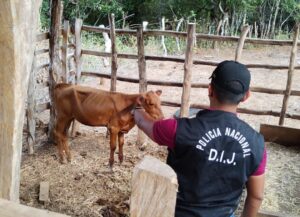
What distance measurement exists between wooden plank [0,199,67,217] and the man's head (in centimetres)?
81

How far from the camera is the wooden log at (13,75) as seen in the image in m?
1.72

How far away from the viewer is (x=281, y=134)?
573 centimetres

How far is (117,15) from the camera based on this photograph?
58.3 ft

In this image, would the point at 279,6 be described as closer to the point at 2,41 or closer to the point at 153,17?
the point at 153,17

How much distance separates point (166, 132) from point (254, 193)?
0.51m

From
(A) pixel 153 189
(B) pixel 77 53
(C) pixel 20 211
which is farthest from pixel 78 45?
(A) pixel 153 189

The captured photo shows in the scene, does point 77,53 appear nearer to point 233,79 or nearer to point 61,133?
point 61,133

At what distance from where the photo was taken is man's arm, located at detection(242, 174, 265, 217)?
175 cm

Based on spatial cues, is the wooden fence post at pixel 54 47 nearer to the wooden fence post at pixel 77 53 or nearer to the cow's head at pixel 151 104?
the wooden fence post at pixel 77 53

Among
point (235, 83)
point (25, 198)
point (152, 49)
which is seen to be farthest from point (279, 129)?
point (152, 49)

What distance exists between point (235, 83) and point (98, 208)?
307 centimetres

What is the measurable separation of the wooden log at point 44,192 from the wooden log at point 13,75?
2.54 meters

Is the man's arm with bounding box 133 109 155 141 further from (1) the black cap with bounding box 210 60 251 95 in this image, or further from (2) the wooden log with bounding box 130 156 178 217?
(2) the wooden log with bounding box 130 156 178 217

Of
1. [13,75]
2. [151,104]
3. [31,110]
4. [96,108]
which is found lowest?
[31,110]
